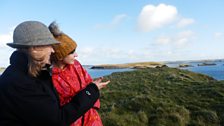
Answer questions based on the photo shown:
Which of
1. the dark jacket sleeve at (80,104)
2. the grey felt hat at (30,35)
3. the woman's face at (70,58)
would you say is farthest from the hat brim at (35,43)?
the woman's face at (70,58)

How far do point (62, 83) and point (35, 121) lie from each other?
794 mm

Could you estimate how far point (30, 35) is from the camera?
7.89ft

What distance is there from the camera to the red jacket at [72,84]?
3.04m

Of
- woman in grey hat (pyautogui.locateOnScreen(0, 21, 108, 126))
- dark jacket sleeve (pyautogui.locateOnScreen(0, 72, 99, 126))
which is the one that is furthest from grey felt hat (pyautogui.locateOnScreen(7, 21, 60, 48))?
dark jacket sleeve (pyautogui.locateOnScreen(0, 72, 99, 126))

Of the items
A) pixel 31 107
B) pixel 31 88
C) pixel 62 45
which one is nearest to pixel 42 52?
pixel 31 88

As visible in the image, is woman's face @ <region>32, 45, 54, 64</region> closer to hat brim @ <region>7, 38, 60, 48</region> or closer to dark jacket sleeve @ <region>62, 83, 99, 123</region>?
hat brim @ <region>7, 38, 60, 48</region>

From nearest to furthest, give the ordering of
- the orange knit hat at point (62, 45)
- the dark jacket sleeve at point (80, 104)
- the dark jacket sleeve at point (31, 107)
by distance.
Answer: the dark jacket sleeve at point (31, 107) < the dark jacket sleeve at point (80, 104) < the orange knit hat at point (62, 45)

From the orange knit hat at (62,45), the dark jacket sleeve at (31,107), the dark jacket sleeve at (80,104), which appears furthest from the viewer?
the orange knit hat at (62,45)

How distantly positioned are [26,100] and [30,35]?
447 mm

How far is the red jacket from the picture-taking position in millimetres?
3045

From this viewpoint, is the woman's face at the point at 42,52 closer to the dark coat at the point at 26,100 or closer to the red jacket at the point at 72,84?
the dark coat at the point at 26,100

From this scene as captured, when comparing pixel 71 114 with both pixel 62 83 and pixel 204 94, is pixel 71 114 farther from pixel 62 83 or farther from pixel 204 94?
pixel 204 94

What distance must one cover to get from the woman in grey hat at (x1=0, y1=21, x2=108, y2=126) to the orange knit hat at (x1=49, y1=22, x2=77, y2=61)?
511 mm

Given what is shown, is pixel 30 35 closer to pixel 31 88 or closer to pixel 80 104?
pixel 31 88
